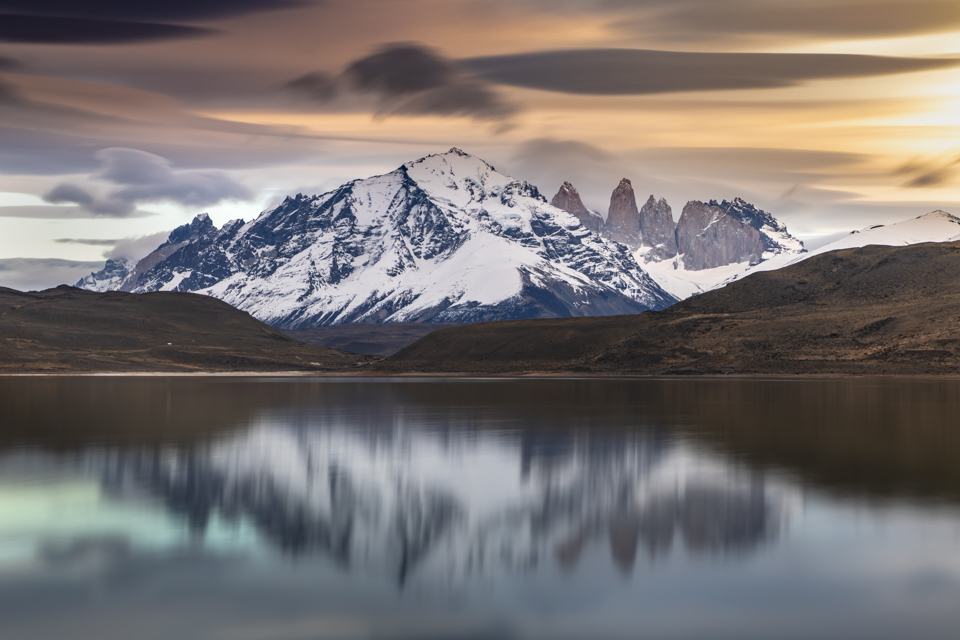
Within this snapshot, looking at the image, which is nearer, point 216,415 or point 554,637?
point 554,637

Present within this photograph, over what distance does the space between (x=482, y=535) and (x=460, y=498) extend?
23.0 feet

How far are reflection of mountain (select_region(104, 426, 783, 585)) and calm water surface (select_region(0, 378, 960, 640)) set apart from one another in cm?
15

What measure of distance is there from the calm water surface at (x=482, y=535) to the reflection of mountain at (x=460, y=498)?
0.15m

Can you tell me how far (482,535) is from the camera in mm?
28969

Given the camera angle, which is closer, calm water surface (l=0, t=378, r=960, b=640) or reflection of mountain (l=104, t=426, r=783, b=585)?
calm water surface (l=0, t=378, r=960, b=640)

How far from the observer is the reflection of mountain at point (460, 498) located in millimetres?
27156

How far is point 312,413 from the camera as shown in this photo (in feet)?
272

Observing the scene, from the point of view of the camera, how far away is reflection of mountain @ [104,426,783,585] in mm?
27156

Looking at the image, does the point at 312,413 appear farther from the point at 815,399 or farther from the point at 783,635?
the point at 783,635

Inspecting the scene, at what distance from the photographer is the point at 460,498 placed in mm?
35938

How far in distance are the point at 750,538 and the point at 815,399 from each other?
74938mm

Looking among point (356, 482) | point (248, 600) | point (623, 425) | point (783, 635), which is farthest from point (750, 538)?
point (623, 425)

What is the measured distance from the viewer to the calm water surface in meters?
20.4

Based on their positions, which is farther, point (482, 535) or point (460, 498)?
point (460, 498)
